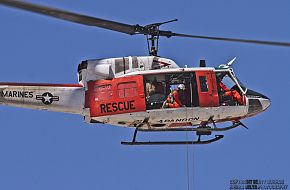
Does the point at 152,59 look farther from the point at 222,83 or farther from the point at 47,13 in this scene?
the point at 47,13

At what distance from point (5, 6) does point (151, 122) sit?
6.47 meters

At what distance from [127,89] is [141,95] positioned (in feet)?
1.26

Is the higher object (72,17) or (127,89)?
(72,17)

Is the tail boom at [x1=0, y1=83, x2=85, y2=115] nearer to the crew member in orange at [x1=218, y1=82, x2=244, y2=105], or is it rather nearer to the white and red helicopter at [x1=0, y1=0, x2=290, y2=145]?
the white and red helicopter at [x1=0, y1=0, x2=290, y2=145]

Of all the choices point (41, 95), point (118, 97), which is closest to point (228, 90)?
point (118, 97)

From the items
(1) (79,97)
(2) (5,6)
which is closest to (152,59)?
(1) (79,97)

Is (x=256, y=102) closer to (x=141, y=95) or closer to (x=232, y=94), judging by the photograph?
(x=232, y=94)

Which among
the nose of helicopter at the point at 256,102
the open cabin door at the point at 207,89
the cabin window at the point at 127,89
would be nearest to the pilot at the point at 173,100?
the open cabin door at the point at 207,89

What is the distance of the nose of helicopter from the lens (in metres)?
19.4

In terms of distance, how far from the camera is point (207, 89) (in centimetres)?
1891

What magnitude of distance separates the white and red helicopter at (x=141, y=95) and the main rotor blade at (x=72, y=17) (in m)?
0.50

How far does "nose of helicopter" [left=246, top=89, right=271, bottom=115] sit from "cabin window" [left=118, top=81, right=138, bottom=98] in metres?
3.03

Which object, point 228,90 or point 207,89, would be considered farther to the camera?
point 228,90

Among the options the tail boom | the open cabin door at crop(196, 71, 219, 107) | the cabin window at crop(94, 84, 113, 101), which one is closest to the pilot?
the open cabin door at crop(196, 71, 219, 107)
